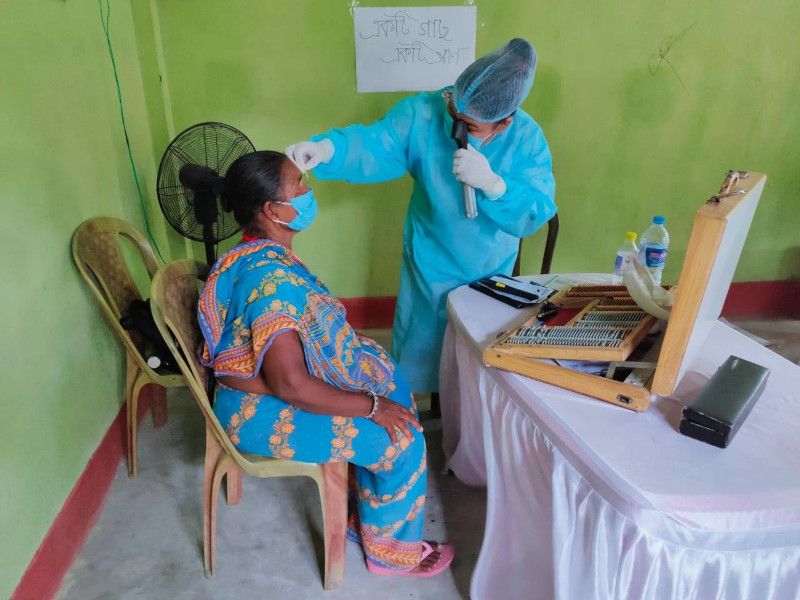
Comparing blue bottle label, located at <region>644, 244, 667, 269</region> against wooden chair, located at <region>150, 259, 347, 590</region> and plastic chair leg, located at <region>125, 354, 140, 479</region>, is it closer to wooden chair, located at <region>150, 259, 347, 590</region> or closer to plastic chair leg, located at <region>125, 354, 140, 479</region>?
wooden chair, located at <region>150, 259, 347, 590</region>

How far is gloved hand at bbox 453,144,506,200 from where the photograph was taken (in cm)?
135

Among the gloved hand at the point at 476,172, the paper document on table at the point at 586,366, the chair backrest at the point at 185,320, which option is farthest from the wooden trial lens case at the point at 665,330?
the chair backrest at the point at 185,320

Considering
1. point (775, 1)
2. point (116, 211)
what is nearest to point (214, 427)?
point (116, 211)

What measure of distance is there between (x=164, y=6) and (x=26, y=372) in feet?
5.53

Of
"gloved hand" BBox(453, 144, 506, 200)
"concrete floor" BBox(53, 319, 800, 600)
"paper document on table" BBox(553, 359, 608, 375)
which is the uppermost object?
"gloved hand" BBox(453, 144, 506, 200)

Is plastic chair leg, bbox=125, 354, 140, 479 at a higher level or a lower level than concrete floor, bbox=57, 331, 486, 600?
higher

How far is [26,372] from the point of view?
126cm

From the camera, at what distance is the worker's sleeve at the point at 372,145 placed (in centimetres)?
158

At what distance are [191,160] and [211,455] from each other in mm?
1095

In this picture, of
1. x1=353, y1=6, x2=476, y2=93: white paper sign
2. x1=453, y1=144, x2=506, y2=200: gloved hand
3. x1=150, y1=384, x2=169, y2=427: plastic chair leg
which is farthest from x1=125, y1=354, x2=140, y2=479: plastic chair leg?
x1=353, y1=6, x2=476, y2=93: white paper sign

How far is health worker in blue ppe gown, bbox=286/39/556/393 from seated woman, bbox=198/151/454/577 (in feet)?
0.89

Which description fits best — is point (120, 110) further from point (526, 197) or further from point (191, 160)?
point (526, 197)

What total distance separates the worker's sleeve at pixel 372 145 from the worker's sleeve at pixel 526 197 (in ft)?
1.06

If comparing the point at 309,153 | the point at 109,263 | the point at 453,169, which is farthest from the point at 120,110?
the point at 453,169
